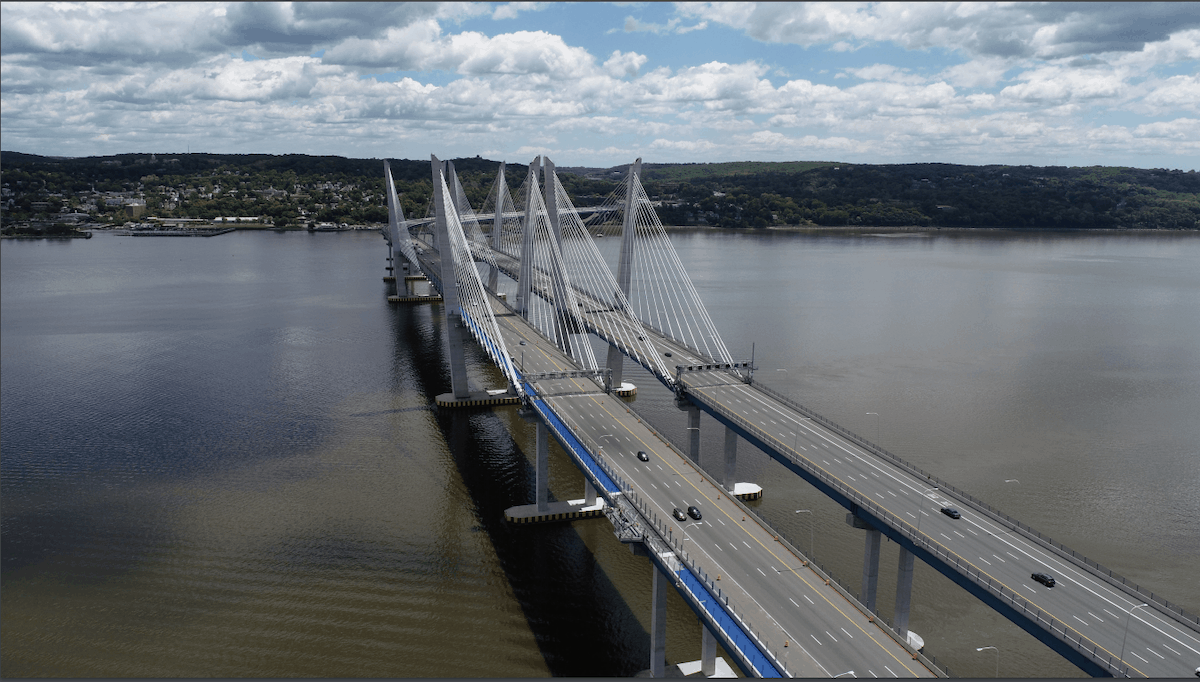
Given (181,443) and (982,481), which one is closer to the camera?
(982,481)

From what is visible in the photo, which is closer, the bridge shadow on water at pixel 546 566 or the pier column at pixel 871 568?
the bridge shadow on water at pixel 546 566

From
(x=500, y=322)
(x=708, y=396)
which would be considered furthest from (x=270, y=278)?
(x=708, y=396)

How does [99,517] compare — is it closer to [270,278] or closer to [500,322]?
[500,322]

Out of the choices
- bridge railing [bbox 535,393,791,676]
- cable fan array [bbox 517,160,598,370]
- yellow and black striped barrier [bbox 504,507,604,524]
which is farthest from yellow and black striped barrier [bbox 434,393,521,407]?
bridge railing [bbox 535,393,791,676]

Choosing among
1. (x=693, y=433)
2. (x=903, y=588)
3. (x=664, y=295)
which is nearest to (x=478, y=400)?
(x=693, y=433)

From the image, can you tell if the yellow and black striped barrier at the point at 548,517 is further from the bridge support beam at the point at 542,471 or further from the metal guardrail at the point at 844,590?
the metal guardrail at the point at 844,590

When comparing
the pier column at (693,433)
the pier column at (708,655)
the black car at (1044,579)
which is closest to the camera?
the black car at (1044,579)

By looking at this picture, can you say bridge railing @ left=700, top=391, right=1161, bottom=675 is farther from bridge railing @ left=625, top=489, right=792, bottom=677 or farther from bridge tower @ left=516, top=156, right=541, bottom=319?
bridge tower @ left=516, top=156, right=541, bottom=319

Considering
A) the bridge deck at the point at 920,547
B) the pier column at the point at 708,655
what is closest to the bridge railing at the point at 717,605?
the bridge deck at the point at 920,547
